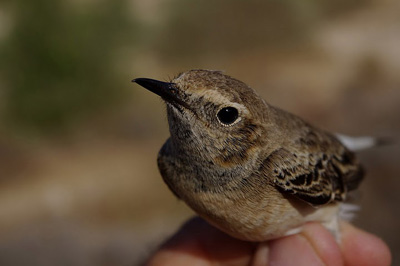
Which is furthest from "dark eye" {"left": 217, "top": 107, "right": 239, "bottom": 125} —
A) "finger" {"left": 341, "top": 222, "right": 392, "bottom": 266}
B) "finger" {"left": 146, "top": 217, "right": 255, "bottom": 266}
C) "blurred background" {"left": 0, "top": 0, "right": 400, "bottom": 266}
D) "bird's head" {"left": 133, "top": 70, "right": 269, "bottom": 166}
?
"blurred background" {"left": 0, "top": 0, "right": 400, "bottom": 266}

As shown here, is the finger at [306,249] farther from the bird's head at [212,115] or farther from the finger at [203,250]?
the bird's head at [212,115]

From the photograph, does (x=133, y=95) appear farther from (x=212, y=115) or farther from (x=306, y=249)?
(x=212, y=115)

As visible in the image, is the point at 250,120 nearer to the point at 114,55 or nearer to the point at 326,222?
the point at 326,222

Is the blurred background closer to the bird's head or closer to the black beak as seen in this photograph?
the bird's head

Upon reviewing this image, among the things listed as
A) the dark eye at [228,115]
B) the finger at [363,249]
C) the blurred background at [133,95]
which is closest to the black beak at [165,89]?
the dark eye at [228,115]

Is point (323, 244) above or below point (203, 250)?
below

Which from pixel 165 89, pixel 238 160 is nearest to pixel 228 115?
pixel 238 160
